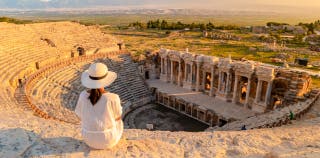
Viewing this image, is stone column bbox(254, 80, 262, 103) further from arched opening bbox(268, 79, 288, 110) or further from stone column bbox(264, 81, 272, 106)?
arched opening bbox(268, 79, 288, 110)

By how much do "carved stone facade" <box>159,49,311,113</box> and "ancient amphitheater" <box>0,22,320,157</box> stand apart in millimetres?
91

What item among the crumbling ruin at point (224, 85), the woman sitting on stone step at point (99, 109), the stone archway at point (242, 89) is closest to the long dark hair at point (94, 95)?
the woman sitting on stone step at point (99, 109)

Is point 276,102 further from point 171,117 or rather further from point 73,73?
point 73,73

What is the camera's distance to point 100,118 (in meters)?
7.26

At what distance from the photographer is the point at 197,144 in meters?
8.78

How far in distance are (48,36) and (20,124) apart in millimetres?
27116

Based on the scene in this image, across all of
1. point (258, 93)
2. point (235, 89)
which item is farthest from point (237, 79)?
point (258, 93)

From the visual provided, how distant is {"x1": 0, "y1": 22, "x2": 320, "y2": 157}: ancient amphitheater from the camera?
8336 mm

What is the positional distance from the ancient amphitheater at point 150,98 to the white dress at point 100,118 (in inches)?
16.8

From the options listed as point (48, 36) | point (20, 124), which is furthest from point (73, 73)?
point (20, 124)

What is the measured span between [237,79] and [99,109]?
20.6m

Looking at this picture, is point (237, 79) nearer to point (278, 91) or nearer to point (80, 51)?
point (278, 91)

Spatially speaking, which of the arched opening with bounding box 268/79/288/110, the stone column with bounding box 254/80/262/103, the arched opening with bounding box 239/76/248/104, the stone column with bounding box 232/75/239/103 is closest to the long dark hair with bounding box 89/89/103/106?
the arched opening with bounding box 268/79/288/110

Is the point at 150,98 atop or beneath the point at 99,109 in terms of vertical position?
beneath
